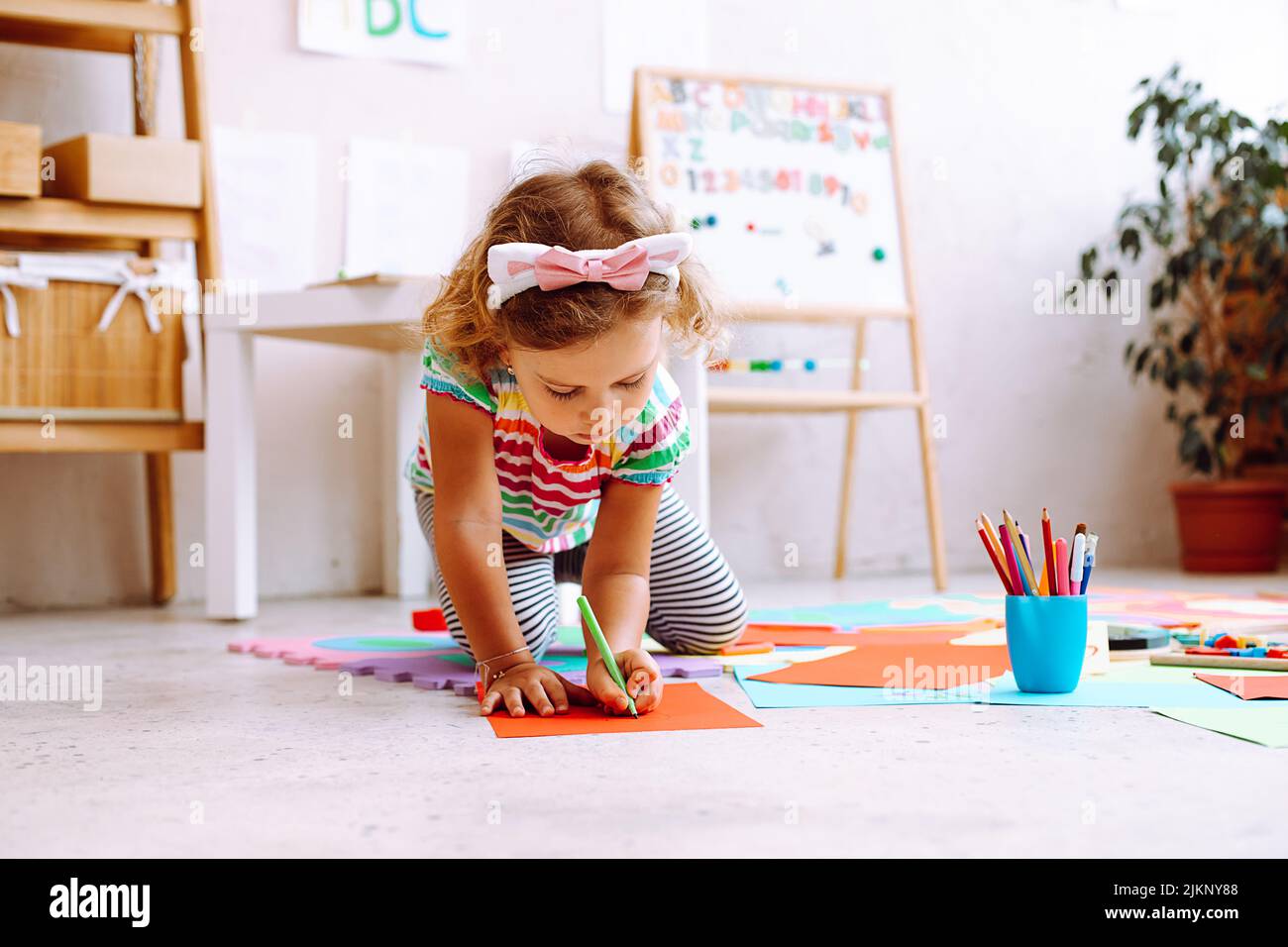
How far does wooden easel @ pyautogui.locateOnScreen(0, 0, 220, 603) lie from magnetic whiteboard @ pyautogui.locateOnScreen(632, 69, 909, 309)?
82cm

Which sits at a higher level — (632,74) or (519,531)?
(632,74)

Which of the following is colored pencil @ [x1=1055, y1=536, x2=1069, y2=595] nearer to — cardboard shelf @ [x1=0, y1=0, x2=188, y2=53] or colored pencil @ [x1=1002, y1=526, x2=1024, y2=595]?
colored pencil @ [x1=1002, y1=526, x2=1024, y2=595]

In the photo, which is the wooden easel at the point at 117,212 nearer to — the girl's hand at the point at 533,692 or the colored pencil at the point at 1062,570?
the girl's hand at the point at 533,692

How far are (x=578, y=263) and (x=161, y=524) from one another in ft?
4.82

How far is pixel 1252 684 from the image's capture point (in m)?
1.13

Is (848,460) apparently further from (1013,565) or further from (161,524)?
(1013,565)

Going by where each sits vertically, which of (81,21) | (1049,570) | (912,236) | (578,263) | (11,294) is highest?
(81,21)

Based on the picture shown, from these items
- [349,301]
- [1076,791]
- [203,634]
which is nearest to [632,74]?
[349,301]

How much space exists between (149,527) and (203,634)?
0.58 metres

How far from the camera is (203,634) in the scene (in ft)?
5.79

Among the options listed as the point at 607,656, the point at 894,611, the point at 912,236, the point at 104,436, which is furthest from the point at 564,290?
the point at 912,236

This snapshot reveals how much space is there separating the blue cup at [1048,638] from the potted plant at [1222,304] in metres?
1.88

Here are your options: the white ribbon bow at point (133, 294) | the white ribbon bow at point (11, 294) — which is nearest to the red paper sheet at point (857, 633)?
the white ribbon bow at point (133, 294)
